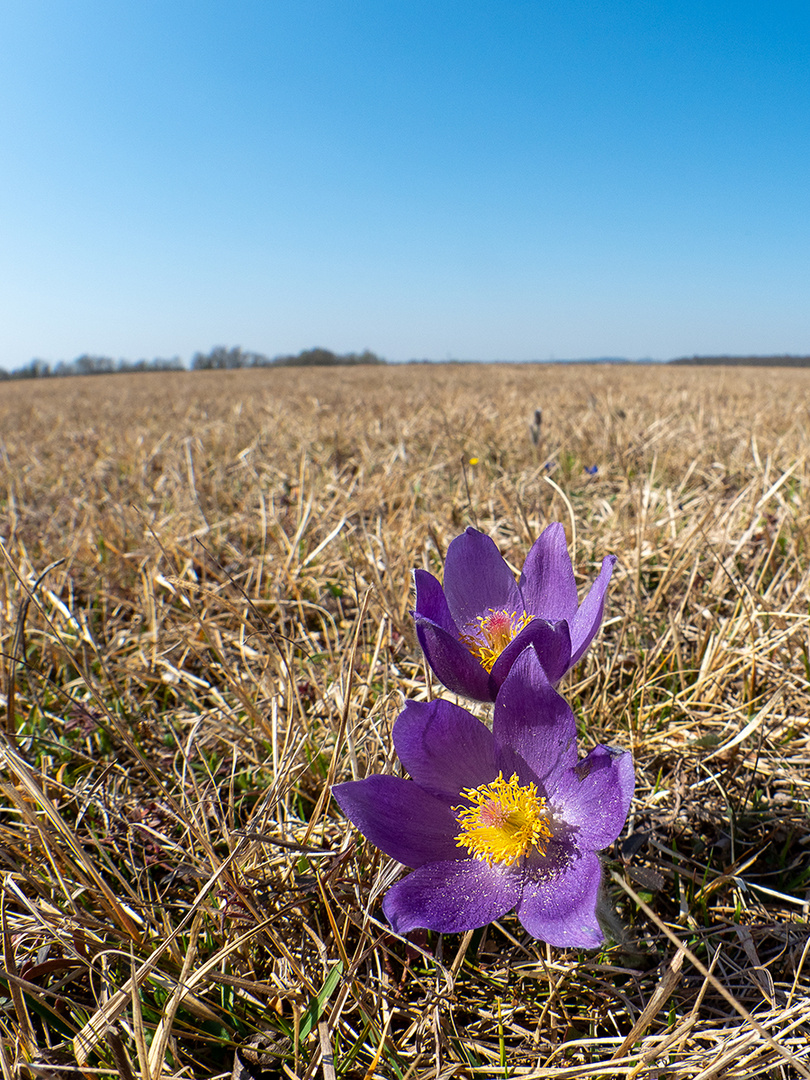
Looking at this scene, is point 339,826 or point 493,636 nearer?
point 493,636

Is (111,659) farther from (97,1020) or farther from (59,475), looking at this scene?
(59,475)

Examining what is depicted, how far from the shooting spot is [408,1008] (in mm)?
996

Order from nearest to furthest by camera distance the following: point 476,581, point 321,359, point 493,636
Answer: point 493,636 < point 476,581 < point 321,359

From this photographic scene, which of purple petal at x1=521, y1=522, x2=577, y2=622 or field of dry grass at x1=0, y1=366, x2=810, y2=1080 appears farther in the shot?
purple petal at x1=521, y1=522, x2=577, y2=622

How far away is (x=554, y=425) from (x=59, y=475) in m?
3.19

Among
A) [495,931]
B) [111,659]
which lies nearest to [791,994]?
[495,931]

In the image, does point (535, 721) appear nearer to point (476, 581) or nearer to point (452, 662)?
point (452, 662)

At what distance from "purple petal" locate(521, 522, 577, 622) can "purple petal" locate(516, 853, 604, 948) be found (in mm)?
380

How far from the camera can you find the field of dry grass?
0.93 metres

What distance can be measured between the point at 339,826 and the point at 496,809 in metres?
0.40

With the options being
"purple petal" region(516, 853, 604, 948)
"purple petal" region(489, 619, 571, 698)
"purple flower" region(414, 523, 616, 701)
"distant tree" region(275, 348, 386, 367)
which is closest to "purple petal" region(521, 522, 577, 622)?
"purple flower" region(414, 523, 616, 701)

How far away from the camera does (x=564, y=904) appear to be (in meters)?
0.85

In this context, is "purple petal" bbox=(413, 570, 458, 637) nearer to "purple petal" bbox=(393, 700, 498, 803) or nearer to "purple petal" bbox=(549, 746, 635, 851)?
"purple petal" bbox=(393, 700, 498, 803)

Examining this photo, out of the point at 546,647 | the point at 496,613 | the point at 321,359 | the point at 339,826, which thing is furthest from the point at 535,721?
the point at 321,359
